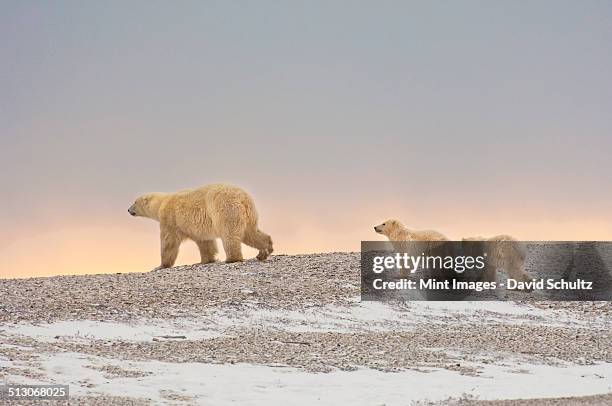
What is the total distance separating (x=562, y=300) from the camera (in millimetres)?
20984

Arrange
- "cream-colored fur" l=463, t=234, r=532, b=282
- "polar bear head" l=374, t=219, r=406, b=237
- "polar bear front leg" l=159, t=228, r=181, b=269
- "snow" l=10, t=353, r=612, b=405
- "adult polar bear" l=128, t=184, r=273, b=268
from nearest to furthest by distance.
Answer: "snow" l=10, t=353, r=612, b=405 < "adult polar bear" l=128, t=184, r=273, b=268 < "cream-colored fur" l=463, t=234, r=532, b=282 < "polar bear head" l=374, t=219, r=406, b=237 < "polar bear front leg" l=159, t=228, r=181, b=269

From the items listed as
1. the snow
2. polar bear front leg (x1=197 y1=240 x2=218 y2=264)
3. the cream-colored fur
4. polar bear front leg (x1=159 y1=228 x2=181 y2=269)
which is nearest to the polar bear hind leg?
Result: polar bear front leg (x1=197 y1=240 x2=218 y2=264)

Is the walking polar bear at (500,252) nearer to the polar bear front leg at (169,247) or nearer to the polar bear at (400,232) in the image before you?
the polar bear at (400,232)

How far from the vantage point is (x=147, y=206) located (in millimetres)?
23547

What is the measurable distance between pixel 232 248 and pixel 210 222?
0.73m

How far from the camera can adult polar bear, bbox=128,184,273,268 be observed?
20.6 meters

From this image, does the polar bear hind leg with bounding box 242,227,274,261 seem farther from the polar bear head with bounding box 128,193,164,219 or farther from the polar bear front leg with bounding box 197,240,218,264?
the polar bear head with bounding box 128,193,164,219

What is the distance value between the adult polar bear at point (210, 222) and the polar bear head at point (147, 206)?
106mm

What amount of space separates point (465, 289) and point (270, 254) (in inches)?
168

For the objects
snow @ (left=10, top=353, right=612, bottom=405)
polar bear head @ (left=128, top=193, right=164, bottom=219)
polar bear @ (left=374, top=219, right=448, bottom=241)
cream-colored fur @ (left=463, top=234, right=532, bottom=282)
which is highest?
polar bear head @ (left=128, top=193, right=164, bottom=219)

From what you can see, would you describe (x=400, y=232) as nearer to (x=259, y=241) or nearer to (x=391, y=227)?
(x=391, y=227)

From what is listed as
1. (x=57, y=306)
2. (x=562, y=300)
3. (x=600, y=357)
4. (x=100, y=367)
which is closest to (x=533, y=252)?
(x=562, y=300)

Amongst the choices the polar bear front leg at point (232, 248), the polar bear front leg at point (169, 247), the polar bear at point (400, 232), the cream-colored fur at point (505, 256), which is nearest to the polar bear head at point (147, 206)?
the polar bear front leg at point (169, 247)

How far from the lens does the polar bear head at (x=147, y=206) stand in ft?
76.1
